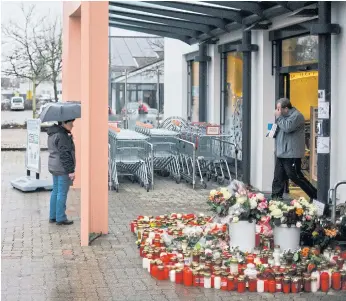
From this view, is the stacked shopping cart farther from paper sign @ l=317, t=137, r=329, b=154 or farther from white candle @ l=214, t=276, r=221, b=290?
white candle @ l=214, t=276, r=221, b=290

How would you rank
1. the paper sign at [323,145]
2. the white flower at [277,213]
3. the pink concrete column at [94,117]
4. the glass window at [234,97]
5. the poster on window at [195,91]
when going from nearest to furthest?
the white flower at [277,213] < the pink concrete column at [94,117] < the paper sign at [323,145] < the glass window at [234,97] < the poster on window at [195,91]

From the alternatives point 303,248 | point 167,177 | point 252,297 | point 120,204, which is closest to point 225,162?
point 167,177

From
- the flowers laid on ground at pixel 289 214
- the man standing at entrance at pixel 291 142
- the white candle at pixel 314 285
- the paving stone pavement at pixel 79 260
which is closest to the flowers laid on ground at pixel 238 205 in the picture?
the flowers laid on ground at pixel 289 214

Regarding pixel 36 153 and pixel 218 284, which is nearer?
pixel 218 284

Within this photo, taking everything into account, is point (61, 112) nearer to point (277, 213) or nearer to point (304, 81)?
point (277, 213)

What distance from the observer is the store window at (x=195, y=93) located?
810 inches

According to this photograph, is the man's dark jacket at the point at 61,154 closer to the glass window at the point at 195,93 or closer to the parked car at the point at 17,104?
the glass window at the point at 195,93

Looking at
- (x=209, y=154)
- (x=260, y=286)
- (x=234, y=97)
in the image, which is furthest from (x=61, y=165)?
(x=234, y=97)

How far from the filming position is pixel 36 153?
50.3 feet

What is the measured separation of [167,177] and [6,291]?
9914 mm

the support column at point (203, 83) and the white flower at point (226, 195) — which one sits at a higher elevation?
the support column at point (203, 83)

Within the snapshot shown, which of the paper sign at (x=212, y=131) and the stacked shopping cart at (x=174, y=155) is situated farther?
the paper sign at (x=212, y=131)

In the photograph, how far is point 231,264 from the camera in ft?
25.3

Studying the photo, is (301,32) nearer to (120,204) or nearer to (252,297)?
(120,204)
